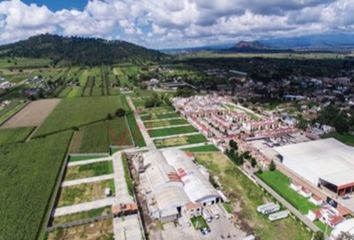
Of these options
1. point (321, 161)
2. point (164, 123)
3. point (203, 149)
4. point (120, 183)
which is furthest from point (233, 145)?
point (120, 183)

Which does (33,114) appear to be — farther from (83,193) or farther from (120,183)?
(120,183)

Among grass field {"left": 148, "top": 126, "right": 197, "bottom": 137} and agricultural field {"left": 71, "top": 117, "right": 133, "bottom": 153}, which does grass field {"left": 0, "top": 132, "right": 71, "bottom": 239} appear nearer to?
agricultural field {"left": 71, "top": 117, "right": 133, "bottom": 153}

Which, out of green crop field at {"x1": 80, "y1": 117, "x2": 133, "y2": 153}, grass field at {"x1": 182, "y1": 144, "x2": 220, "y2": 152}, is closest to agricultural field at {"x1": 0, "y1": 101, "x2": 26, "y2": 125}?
green crop field at {"x1": 80, "y1": 117, "x2": 133, "y2": 153}

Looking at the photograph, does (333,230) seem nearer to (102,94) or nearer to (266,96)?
(266,96)

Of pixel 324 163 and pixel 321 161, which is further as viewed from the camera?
pixel 321 161

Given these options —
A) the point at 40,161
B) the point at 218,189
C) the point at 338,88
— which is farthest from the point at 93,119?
the point at 338,88

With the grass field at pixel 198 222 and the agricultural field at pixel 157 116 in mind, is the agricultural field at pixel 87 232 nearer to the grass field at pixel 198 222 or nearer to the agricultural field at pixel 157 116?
the grass field at pixel 198 222
